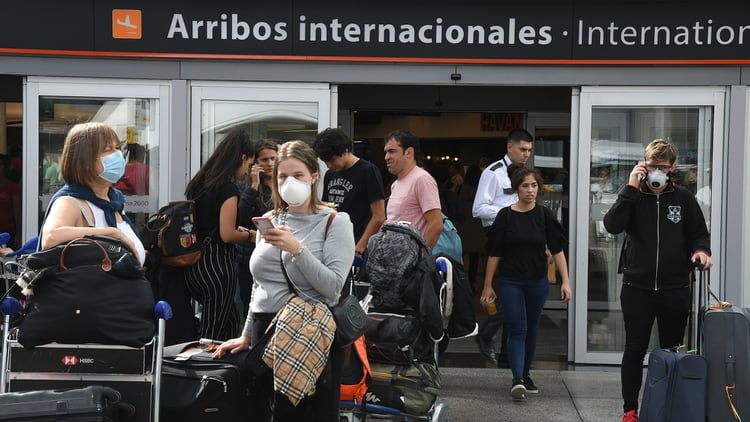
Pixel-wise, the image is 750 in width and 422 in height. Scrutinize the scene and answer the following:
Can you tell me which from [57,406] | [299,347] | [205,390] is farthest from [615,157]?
[57,406]

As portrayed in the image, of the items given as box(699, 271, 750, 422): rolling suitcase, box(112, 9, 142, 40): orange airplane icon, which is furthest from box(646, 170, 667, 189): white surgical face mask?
box(112, 9, 142, 40): orange airplane icon

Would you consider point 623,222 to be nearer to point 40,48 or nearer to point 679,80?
point 679,80

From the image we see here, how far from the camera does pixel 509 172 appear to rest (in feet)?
24.3

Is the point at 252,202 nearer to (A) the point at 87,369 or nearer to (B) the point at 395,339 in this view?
(B) the point at 395,339

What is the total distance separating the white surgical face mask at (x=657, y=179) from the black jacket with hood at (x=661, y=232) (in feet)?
0.36

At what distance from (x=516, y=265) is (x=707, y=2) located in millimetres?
2880

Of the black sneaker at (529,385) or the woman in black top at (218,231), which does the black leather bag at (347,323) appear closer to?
the woman in black top at (218,231)

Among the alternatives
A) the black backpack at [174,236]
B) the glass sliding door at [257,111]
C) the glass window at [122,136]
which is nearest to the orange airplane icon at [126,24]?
the glass window at [122,136]

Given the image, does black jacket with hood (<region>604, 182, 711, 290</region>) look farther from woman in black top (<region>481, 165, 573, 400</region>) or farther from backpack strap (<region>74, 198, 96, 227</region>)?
backpack strap (<region>74, 198, 96, 227</region>)

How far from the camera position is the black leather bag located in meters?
4.23

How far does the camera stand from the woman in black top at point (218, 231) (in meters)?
5.88

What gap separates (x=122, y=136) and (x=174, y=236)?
247 centimetres

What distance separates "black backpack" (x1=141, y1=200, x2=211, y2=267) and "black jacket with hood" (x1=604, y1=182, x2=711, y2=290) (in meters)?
2.61

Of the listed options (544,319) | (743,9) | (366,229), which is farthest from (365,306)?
(544,319)
